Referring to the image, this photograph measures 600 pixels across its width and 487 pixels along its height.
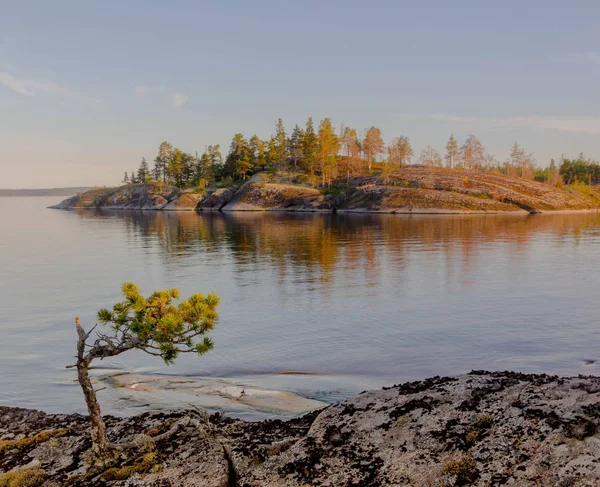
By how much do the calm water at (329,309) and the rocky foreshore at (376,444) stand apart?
4.93m

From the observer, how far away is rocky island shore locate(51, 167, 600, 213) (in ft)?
493

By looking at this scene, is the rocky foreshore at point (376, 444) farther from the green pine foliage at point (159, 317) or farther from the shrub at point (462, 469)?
the green pine foliage at point (159, 317)

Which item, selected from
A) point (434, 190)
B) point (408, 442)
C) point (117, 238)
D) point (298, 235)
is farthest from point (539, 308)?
point (434, 190)

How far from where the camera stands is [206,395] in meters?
15.7

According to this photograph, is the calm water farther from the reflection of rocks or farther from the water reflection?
the reflection of rocks

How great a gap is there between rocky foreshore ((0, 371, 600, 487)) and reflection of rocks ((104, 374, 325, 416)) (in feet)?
10.1

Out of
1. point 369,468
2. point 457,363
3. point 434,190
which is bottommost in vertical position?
point 457,363

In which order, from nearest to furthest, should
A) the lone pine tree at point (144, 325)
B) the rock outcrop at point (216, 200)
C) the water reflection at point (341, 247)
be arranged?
the lone pine tree at point (144, 325) < the water reflection at point (341, 247) < the rock outcrop at point (216, 200)

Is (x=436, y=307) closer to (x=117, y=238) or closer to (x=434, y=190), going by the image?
(x=117, y=238)

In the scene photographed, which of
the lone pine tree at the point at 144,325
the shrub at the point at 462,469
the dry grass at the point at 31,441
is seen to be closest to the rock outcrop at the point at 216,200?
the dry grass at the point at 31,441

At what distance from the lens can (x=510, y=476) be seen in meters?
7.30

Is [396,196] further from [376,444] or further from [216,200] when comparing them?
[376,444]

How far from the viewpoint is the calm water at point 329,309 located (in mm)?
18453

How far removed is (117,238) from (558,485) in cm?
7473
